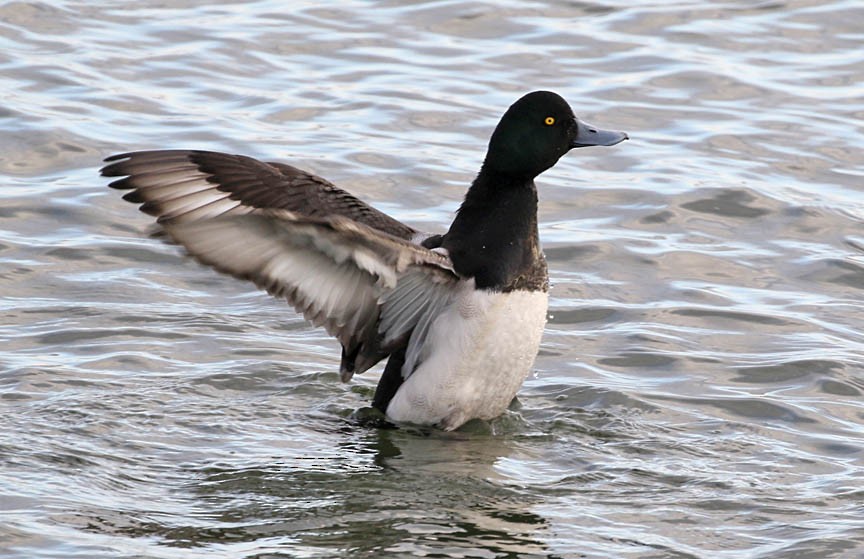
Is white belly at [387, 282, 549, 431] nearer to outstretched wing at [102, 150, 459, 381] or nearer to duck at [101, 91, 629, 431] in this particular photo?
duck at [101, 91, 629, 431]

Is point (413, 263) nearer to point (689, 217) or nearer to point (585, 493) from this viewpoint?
point (585, 493)

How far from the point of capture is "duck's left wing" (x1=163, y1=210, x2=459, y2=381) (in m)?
6.69

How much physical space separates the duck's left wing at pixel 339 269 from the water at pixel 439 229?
0.54m

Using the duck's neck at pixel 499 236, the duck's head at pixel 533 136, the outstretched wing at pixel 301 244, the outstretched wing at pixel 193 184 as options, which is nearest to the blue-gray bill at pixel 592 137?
the duck's head at pixel 533 136

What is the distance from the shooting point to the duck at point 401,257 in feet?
22.0

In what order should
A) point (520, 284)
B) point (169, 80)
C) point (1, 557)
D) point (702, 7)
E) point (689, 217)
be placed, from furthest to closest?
point (702, 7) < point (169, 80) < point (689, 217) < point (520, 284) < point (1, 557)

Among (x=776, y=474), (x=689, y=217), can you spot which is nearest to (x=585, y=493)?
(x=776, y=474)

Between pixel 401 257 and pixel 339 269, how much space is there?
0.37m

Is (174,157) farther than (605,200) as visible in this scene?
No

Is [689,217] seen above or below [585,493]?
above

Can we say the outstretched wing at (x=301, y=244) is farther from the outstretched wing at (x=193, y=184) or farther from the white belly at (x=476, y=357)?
the white belly at (x=476, y=357)

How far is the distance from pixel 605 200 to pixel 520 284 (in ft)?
12.7

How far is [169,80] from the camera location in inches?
513

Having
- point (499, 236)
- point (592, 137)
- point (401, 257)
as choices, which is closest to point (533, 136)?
point (592, 137)
